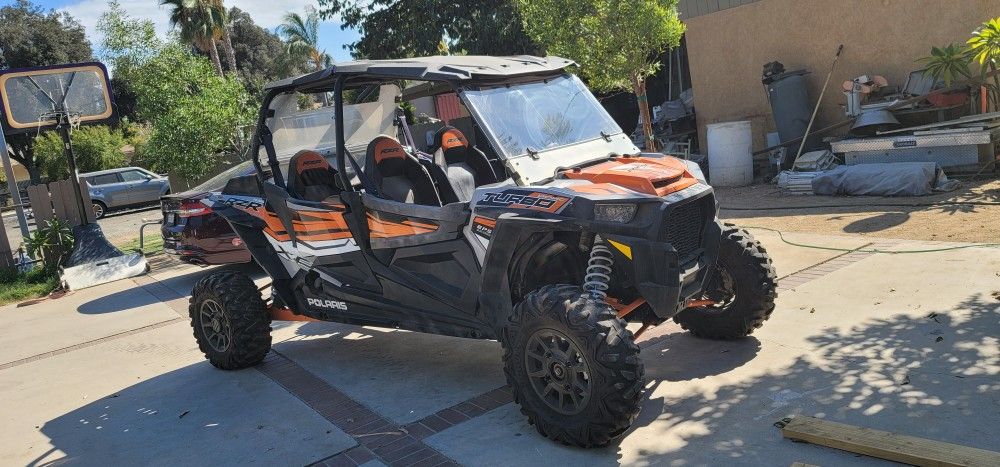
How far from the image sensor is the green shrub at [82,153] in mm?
31703

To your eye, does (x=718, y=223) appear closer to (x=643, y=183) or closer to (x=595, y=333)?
(x=643, y=183)

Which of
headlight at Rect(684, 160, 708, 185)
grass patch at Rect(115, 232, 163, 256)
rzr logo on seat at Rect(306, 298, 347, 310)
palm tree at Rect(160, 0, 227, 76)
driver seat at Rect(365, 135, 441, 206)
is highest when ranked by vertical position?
palm tree at Rect(160, 0, 227, 76)

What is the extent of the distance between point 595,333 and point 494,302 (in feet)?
2.78

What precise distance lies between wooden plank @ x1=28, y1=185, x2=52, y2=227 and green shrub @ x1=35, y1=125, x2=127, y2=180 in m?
21.4

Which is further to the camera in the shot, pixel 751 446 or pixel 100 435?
pixel 100 435

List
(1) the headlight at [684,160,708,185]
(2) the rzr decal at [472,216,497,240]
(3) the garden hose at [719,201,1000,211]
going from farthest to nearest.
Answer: (3) the garden hose at [719,201,1000,211] → (1) the headlight at [684,160,708,185] → (2) the rzr decal at [472,216,497,240]

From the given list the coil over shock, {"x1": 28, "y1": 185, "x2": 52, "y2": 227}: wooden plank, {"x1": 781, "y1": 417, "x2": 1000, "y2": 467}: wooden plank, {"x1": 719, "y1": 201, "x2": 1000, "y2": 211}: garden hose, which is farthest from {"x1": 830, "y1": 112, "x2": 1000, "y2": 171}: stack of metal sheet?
Result: {"x1": 28, "y1": 185, "x2": 52, "y2": 227}: wooden plank

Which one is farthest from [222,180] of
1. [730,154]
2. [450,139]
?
[730,154]

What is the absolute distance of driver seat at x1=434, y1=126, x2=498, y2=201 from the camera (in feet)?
16.9

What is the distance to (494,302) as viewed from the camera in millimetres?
4555

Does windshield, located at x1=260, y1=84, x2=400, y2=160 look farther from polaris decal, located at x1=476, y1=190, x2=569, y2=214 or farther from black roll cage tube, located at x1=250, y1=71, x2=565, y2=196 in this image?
polaris decal, located at x1=476, y1=190, x2=569, y2=214

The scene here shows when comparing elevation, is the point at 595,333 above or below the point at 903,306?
above

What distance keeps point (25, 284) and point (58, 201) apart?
1522 millimetres

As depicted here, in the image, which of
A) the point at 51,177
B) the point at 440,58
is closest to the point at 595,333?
the point at 440,58
